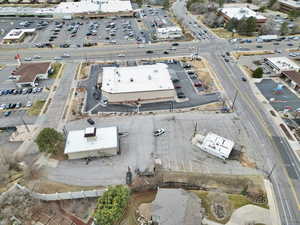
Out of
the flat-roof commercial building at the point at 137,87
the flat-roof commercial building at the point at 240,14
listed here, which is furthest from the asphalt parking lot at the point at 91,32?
the flat-roof commercial building at the point at 240,14

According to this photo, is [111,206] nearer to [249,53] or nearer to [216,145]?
[216,145]

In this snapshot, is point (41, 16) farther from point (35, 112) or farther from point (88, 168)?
point (88, 168)

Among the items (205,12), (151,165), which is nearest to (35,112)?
(151,165)

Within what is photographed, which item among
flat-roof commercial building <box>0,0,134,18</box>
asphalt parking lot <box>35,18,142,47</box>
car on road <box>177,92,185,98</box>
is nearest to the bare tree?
car on road <box>177,92,185,98</box>

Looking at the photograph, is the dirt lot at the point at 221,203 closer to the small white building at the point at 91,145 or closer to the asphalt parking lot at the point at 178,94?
the small white building at the point at 91,145

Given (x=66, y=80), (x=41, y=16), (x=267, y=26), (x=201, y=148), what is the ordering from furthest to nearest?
(x=41, y=16)
(x=267, y=26)
(x=66, y=80)
(x=201, y=148)

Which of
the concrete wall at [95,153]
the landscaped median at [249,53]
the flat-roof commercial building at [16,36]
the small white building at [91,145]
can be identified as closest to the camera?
the small white building at [91,145]
